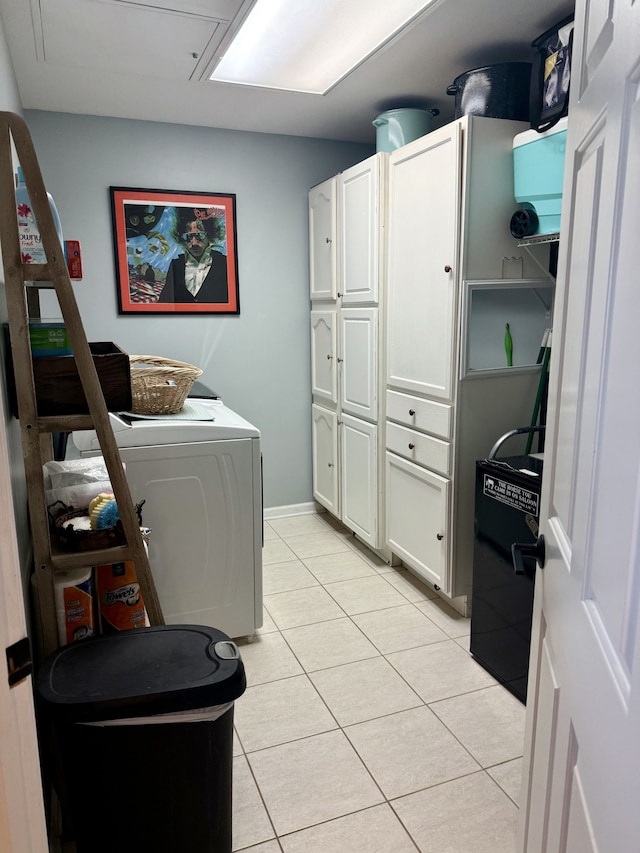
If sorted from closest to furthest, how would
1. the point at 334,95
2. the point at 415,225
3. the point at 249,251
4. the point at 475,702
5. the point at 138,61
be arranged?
1. the point at 475,702
2. the point at 138,61
3. the point at 415,225
4. the point at 334,95
5. the point at 249,251

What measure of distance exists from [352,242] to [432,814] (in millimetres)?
2543

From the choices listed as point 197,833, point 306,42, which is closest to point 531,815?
point 197,833

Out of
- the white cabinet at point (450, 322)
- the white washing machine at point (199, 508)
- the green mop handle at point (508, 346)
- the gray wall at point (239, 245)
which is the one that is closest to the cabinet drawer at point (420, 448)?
the white cabinet at point (450, 322)

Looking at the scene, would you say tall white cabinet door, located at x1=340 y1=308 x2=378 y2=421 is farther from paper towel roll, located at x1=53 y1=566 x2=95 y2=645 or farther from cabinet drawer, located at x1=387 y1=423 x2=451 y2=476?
paper towel roll, located at x1=53 y1=566 x2=95 y2=645

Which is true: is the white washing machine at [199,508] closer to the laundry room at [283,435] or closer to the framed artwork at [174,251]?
the laundry room at [283,435]

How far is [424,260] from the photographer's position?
257cm

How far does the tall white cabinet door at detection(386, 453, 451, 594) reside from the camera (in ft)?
8.51

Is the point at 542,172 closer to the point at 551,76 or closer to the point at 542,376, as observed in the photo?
the point at 551,76

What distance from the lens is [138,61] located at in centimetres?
245

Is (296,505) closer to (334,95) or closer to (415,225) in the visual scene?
(415,225)

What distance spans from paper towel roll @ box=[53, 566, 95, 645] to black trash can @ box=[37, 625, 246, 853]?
11cm

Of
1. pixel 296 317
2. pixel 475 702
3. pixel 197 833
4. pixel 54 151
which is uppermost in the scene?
pixel 54 151

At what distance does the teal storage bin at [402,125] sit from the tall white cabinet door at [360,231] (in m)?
0.15

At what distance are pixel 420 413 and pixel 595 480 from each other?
1.95m
